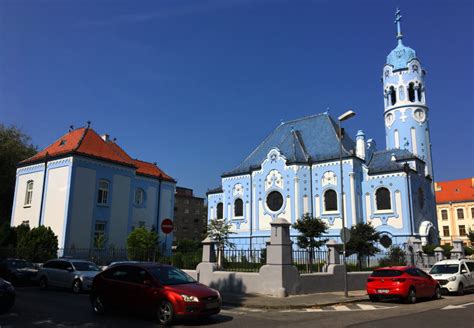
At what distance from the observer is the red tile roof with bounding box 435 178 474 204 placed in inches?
2951

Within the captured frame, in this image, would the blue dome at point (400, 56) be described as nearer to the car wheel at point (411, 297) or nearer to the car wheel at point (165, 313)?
the car wheel at point (411, 297)

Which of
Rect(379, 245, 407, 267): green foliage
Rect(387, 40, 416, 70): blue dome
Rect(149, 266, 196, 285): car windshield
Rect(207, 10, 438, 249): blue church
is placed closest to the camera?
Rect(149, 266, 196, 285): car windshield

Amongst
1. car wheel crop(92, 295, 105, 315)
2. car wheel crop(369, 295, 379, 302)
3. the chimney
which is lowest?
car wheel crop(369, 295, 379, 302)

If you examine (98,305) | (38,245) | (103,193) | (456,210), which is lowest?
(98,305)

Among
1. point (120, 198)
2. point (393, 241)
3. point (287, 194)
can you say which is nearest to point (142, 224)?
point (120, 198)

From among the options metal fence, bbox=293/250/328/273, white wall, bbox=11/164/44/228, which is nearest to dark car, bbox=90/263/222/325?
metal fence, bbox=293/250/328/273

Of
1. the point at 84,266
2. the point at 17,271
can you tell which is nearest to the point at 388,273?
the point at 84,266

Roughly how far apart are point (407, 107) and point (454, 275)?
30802mm

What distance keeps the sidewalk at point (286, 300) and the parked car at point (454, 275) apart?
16.7 feet

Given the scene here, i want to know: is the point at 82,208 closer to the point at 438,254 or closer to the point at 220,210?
the point at 220,210

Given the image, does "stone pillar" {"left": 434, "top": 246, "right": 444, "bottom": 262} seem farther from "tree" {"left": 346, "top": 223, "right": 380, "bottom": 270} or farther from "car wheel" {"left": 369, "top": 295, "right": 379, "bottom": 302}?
"car wheel" {"left": 369, "top": 295, "right": 379, "bottom": 302}

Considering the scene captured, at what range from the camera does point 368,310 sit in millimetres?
13758

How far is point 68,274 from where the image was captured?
1792 centimetres

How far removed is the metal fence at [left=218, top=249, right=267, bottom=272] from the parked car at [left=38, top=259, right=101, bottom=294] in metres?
6.13
